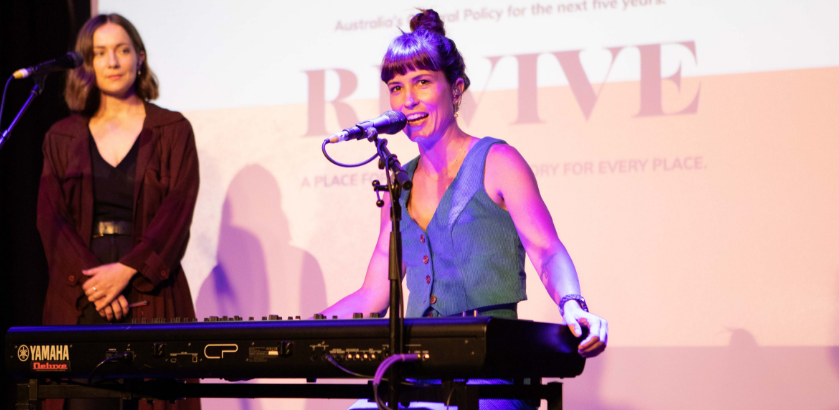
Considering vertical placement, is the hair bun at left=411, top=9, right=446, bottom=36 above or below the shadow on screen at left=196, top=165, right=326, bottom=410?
above

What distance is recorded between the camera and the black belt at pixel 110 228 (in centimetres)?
293

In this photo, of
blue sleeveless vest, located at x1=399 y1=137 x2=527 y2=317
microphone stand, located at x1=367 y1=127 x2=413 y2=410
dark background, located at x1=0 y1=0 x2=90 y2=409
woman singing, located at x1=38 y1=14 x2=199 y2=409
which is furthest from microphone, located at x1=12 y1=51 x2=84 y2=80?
microphone stand, located at x1=367 y1=127 x2=413 y2=410

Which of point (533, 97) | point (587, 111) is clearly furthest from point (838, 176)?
point (533, 97)

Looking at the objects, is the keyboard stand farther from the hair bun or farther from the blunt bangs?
the hair bun


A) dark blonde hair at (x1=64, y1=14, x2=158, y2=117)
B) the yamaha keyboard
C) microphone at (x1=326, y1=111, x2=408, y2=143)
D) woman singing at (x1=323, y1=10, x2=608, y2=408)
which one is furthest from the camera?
dark blonde hair at (x1=64, y1=14, x2=158, y2=117)

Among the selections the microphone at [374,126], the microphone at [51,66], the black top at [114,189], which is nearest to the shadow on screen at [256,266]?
the black top at [114,189]

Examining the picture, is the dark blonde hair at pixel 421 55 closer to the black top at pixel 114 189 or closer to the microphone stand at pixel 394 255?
the microphone stand at pixel 394 255

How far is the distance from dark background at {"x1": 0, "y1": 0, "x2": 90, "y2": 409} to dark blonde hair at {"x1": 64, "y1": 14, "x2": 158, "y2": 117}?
67 centimetres

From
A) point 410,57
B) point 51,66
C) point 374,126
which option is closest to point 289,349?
point 374,126

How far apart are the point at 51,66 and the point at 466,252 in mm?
1609

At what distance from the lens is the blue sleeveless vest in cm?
189

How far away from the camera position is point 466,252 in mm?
1920

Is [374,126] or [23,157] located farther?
[23,157]

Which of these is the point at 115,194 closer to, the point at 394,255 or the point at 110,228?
the point at 110,228
